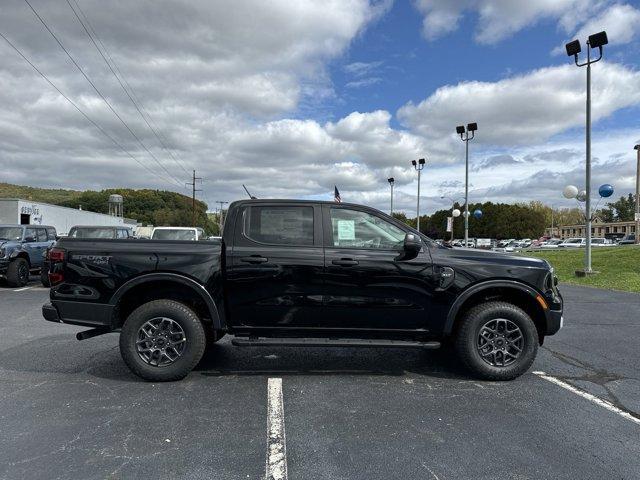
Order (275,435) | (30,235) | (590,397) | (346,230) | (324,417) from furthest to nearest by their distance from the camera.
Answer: (30,235), (346,230), (590,397), (324,417), (275,435)

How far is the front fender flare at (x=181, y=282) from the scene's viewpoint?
15.5 ft

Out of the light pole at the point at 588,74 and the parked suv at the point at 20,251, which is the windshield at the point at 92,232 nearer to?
the parked suv at the point at 20,251

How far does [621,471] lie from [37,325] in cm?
804

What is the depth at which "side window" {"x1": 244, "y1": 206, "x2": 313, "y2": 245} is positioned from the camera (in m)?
4.91

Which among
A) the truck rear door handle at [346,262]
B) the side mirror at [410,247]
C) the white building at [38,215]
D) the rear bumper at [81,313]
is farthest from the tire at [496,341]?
the white building at [38,215]

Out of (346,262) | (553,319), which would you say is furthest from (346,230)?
(553,319)

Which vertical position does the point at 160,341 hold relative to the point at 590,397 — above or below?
above

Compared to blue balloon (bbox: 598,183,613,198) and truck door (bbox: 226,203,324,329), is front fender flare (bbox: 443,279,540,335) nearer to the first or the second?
truck door (bbox: 226,203,324,329)

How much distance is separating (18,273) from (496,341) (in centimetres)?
1317

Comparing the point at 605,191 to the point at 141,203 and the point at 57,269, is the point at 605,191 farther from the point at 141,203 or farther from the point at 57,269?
the point at 141,203

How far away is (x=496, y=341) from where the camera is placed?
487cm

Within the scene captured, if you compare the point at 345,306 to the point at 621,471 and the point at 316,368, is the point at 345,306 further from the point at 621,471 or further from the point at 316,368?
the point at 621,471

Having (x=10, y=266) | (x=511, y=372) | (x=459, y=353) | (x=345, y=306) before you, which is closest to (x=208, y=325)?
(x=345, y=306)

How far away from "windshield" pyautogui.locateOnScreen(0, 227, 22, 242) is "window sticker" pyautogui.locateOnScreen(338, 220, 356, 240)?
1231 centimetres
